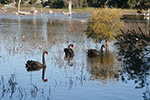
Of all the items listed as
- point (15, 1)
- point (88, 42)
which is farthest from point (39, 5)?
point (88, 42)

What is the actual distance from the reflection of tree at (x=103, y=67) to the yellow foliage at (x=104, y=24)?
8.65ft

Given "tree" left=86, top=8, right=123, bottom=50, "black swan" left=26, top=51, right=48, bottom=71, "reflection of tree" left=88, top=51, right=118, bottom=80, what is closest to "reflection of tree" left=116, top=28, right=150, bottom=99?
"reflection of tree" left=88, top=51, right=118, bottom=80

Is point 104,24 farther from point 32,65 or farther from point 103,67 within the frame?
point 32,65

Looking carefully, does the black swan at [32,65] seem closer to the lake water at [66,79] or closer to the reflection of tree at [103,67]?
the lake water at [66,79]

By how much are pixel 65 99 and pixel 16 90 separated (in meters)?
2.29

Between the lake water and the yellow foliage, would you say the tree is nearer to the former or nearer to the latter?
the yellow foliage

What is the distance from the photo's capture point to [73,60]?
22062mm

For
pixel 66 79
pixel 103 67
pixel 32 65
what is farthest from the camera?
pixel 103 67

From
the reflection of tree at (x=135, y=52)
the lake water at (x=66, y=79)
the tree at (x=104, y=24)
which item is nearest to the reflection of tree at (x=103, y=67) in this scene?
the lake water at (x=66, y=79)

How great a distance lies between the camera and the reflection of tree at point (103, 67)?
17.3 metres

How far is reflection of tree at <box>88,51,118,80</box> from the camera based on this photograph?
17.3 metres

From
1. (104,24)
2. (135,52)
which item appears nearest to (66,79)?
(135,52)

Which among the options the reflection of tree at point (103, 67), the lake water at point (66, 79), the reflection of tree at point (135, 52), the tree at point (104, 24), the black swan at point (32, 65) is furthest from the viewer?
the tree at point (104, 24)

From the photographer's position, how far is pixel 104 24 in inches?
1067
